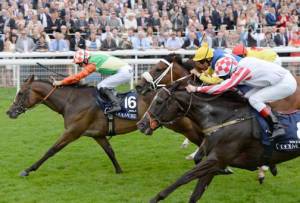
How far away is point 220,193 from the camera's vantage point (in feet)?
27.3

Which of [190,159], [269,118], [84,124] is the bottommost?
[190,159]

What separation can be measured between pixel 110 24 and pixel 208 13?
3108 millimetres

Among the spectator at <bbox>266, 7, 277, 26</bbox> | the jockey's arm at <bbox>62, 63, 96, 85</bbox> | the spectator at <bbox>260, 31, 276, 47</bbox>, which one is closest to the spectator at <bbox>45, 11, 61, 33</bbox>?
the spectator at <bbox>260, 31, 276, 47</bbox>

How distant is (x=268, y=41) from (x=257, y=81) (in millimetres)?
10475

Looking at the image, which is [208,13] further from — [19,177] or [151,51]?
[19,177]

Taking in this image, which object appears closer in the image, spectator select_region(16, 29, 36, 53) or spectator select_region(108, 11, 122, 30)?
spectator select_region(16, 29, 36, 53)

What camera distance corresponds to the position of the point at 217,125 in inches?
289

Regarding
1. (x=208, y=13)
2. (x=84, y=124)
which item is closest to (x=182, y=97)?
(x=84, y=124)

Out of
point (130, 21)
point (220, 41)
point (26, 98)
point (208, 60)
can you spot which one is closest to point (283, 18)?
point (220, 41)

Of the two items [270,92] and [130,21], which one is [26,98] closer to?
[270,92]

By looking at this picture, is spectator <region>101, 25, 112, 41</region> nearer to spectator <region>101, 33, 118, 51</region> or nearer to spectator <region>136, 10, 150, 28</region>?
spectator <region>101, 33, 118, 51</region>

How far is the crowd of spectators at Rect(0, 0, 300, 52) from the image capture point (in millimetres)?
17156

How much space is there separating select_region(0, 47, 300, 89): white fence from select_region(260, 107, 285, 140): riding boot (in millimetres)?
8105

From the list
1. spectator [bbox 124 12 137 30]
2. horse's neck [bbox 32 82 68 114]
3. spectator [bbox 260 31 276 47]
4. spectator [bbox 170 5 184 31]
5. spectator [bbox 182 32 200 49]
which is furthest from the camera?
spectator [bbox 170 5 184 31]
